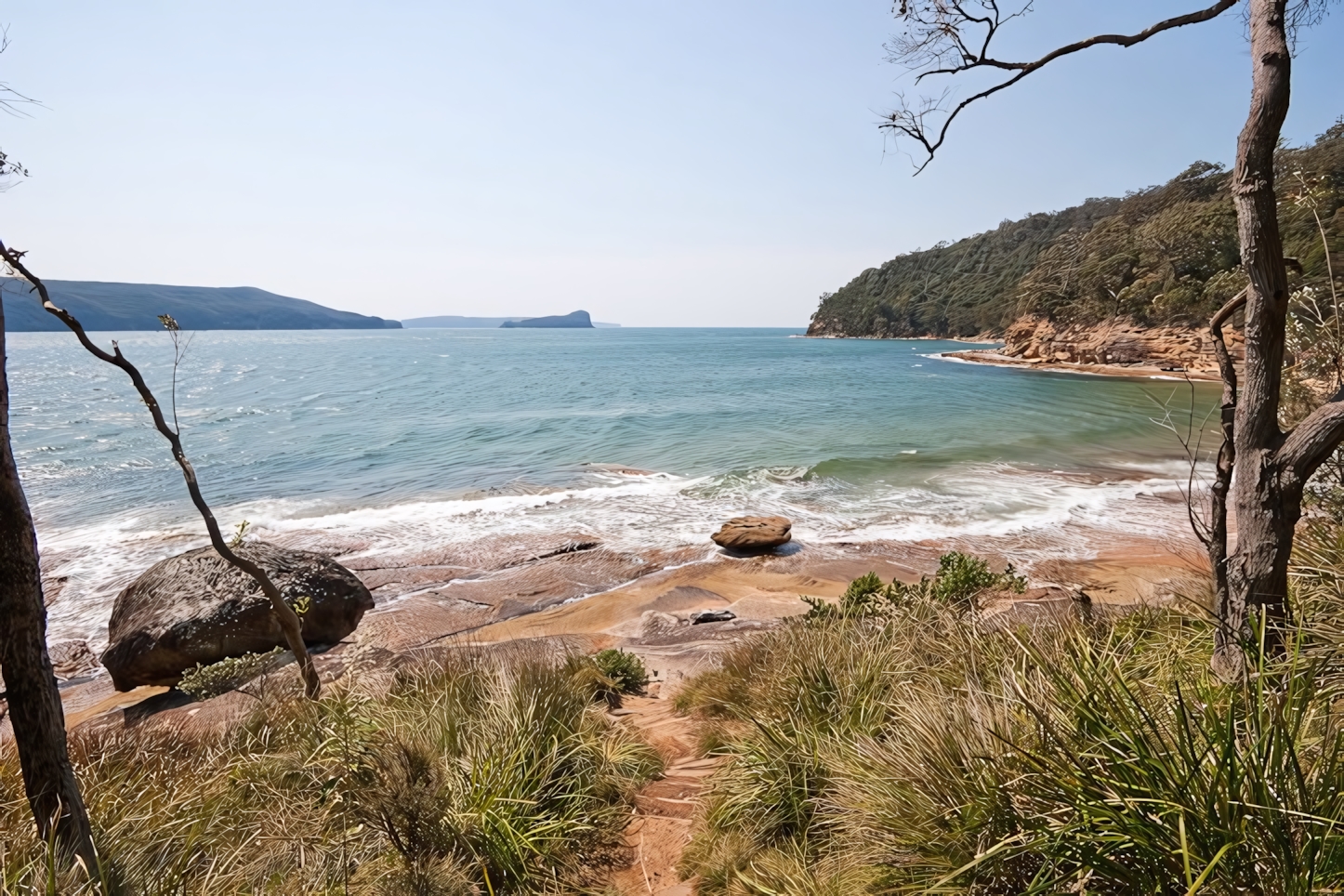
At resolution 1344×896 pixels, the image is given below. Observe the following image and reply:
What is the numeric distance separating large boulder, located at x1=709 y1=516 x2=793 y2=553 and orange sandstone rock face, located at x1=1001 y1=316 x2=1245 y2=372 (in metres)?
38.3

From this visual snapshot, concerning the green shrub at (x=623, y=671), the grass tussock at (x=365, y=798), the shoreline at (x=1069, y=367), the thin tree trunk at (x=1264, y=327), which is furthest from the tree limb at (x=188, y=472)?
the shoreline at (x=1069, y=367)

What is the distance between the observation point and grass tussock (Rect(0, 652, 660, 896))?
3.04 m

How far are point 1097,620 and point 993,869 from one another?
343cm

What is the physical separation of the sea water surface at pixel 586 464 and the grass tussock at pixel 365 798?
4488 mm

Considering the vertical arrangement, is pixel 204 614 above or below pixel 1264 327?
below

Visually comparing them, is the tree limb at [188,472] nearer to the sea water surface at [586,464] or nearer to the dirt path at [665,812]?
the dirt path at [665,812]

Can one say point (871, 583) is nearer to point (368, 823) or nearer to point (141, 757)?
point (368, 823)

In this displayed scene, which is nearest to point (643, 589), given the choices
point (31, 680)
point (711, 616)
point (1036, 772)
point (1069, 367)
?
point (711, 616)

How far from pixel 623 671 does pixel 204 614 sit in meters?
6.36

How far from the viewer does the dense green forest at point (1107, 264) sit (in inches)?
298

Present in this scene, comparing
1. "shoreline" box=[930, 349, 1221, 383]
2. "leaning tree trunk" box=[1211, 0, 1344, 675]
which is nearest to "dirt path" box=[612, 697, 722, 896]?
"leaning tree trunk" box=[1211, 0, 1344, 675]

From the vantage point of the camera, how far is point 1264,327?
126 inches

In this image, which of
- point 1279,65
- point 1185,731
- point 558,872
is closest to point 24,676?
point 558,872

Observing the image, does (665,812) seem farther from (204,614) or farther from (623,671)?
(204,614)
